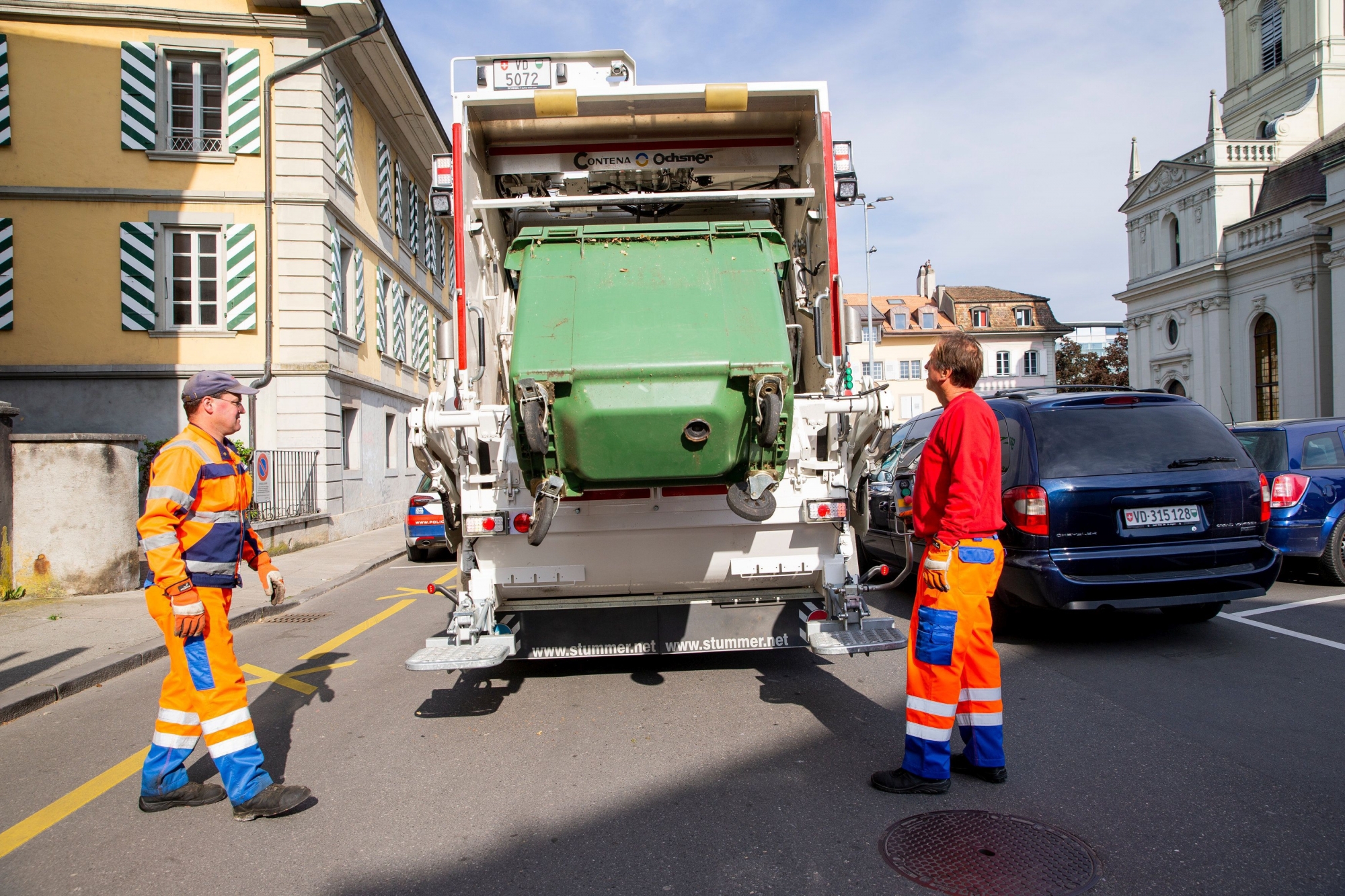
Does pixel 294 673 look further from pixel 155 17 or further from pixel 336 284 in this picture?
pixel 155 17

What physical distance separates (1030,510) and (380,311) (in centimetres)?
1745

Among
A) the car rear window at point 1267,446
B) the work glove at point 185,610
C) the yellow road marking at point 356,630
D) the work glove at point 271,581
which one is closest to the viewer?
the work glove at point 185,610

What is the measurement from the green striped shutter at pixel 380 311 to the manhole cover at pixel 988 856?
1853cm

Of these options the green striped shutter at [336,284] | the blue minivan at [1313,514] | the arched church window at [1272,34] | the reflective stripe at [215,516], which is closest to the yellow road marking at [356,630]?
A: the reflective stripe at [215,516]

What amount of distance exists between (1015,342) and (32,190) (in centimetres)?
5939

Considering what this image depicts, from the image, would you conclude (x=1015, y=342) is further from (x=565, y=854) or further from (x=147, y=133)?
(x=565, y=854)

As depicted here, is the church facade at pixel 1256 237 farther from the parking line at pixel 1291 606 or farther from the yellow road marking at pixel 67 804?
the yellow road marking at pixel 67 804

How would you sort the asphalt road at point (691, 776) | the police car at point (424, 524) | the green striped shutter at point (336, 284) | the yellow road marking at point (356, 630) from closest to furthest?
the asphalt road at point (691, 776) < the yellow road marking at point (356, 630) < the police car at point (424, 524) < the green striped shutter at point (336, 284)

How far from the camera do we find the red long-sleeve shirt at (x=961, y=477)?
144 inches

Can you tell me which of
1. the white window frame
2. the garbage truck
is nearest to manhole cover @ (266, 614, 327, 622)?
the garbage truck

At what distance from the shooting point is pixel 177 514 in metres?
3.56

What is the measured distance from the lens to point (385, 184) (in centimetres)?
2042

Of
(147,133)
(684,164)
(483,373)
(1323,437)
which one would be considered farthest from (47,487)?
(1323,437)

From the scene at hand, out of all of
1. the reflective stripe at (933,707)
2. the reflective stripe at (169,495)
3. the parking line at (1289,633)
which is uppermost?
the reflective stripe at (169,495)
